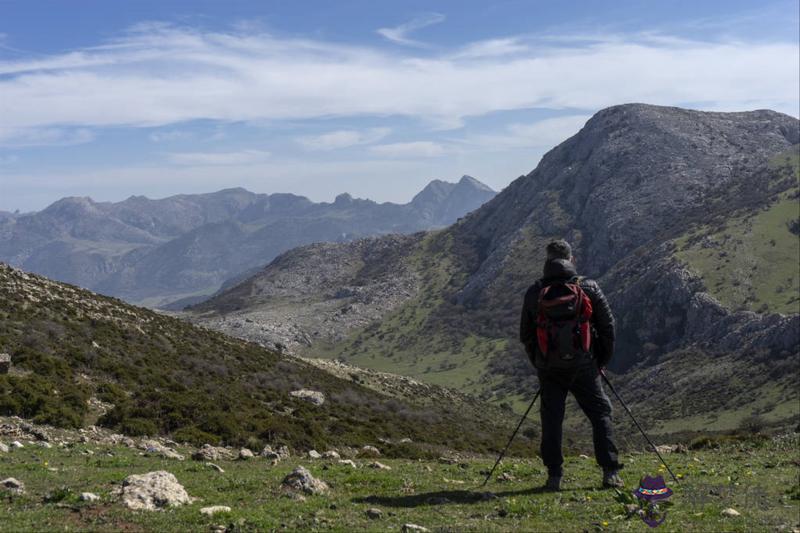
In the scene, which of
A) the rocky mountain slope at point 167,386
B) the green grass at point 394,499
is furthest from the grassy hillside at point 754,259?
the green grass at point 394,499

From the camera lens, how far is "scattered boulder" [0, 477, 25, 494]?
1170cm

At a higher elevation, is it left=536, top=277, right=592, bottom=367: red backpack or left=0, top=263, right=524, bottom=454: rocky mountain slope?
left=536, top=277, right=592, bottom=367: red backpack

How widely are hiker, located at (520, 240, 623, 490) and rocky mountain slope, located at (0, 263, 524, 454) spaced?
51.3 ft

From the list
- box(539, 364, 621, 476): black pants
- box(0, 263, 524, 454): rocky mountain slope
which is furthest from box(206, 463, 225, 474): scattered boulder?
box(0, 263, 524, 454): rocky mountain slope

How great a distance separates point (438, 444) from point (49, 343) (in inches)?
863

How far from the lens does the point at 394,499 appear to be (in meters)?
12.0

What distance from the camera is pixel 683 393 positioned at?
122 m

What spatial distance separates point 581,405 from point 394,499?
13.1 feet

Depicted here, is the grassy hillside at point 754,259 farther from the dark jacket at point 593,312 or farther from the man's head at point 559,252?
the man's head at point 559,252

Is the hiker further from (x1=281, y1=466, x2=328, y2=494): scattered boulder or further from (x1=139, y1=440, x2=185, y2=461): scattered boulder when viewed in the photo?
(x1=139, y1=440, x2=185, y2=461): scattered boulder

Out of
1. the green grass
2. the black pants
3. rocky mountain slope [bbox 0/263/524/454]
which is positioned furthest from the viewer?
rocky mountain slope [bbox 0/263/524/454]

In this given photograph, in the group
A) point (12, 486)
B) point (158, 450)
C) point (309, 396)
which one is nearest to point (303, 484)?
point (12, 486)

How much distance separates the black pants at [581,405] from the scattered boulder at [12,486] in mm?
10006

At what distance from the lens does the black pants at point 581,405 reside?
1201 cm
